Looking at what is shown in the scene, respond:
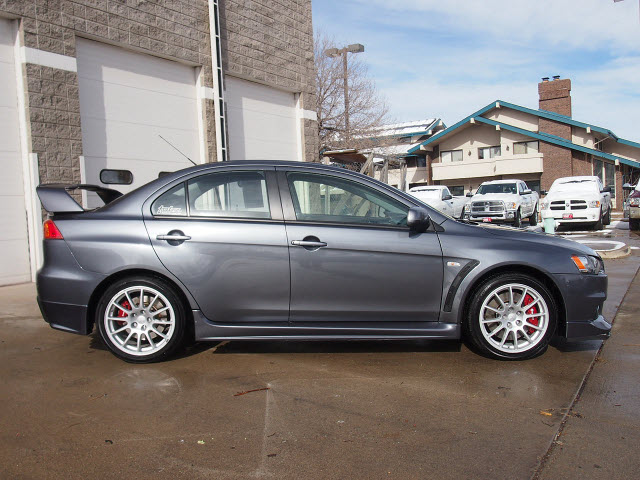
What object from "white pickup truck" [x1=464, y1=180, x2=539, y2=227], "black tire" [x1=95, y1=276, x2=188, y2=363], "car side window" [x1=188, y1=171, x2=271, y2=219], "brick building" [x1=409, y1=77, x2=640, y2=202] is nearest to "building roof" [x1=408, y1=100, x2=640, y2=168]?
"brick building" [x1=409, y1=77, x2=640, y2=202]

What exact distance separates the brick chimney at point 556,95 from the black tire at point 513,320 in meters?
35.3

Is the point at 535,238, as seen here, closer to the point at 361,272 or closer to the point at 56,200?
the point at 361,272

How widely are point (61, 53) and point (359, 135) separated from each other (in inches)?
1078

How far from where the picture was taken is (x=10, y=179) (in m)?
7.85

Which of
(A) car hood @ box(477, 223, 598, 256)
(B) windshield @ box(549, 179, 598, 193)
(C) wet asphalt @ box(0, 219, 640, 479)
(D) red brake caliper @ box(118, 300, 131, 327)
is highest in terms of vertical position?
(B) windshield @ box(549, 179, 598, 193)

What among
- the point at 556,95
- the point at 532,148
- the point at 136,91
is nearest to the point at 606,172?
the point at 532,148

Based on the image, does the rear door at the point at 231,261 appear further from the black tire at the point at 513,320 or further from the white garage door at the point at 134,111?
the white garage door at the point at 134,111

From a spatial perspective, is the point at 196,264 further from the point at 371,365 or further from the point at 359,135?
the point at 359,135

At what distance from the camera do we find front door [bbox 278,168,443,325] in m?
4.32

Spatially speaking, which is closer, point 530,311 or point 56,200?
point 530,311

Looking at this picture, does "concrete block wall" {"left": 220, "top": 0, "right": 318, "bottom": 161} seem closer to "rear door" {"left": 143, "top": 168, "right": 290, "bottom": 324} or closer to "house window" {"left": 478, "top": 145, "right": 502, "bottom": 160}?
"rear door" {"left": 143, "top": 168, "right": 290, "bottom": 324}

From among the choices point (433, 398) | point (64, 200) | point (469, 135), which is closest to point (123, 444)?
point (433, 398)

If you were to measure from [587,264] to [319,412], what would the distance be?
252 cm

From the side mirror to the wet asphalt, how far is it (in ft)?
3.54
